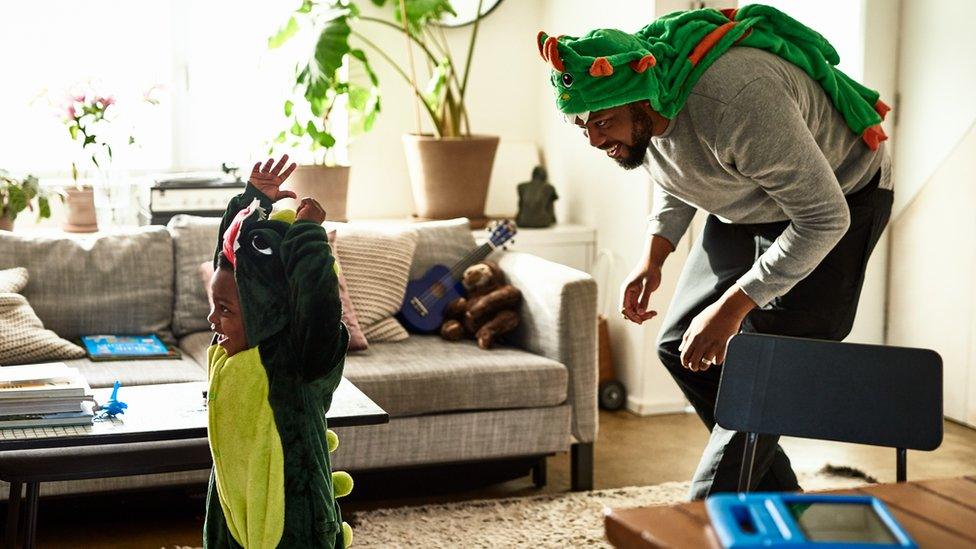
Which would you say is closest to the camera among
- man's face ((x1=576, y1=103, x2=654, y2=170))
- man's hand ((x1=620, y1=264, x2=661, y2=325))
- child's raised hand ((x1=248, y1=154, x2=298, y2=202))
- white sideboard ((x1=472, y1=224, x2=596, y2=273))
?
child's raised hand ((x1=248, y1=154, x2=298, y2=202))

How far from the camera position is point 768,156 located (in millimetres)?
2045

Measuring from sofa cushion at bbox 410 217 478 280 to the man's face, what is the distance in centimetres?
167

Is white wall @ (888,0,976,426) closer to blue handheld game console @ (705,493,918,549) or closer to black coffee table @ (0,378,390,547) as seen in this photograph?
black coffee table @ (0,378,390,547)

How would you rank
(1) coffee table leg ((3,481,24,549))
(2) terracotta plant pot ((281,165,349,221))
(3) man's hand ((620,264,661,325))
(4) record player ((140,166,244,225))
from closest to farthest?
(1) coffee table leg ((3,481,24,549)) → (3) man's hand ((620,264,661,325)) → (4) record player ((140,166,244,225)) → (2) terracotta plant pot ((281,165,349,221))

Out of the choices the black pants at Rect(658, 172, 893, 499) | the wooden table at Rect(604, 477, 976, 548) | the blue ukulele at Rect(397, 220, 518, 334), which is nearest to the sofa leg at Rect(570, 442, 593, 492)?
the blue ukulele at Rect(397, 220, 518, 334)

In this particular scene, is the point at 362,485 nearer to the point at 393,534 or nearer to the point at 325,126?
the point at 393,534

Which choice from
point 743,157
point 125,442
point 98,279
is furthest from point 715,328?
point 98,279

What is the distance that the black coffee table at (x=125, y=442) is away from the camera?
2213mm

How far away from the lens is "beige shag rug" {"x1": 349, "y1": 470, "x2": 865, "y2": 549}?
298 centimetres

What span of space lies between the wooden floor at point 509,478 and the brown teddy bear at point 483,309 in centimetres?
42

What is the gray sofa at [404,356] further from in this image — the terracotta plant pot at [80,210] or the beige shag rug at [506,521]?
the terracotta plant pot at [80,210]

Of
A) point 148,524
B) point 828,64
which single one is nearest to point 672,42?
point 828,64

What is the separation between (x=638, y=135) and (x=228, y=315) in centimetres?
80

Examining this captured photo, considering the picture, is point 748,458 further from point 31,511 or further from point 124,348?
point 124,348
